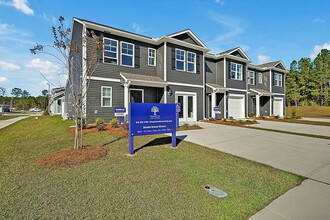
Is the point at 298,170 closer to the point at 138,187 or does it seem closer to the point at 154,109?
the point at 138,187

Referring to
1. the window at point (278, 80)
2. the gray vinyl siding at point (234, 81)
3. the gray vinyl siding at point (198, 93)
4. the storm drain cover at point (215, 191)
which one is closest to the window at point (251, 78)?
the gray vinyl siding at point (234, 81)

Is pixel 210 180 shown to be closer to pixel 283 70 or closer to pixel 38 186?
pixel 38 186

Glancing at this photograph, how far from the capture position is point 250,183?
320 centimetres

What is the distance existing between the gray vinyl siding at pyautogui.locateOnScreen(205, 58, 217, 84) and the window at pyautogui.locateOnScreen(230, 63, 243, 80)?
6.12 feet

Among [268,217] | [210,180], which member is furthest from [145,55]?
[268,217]

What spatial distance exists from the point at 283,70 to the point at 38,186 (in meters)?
28.5

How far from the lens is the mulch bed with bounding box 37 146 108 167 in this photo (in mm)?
3888

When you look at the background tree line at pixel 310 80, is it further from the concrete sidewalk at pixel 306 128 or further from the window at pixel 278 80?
the concrete sidewalk at pixel 306 128

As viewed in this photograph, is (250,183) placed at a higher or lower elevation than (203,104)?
lower

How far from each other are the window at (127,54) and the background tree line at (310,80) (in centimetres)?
4511

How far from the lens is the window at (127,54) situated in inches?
460

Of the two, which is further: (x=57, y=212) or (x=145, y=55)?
(x=145, y=55)

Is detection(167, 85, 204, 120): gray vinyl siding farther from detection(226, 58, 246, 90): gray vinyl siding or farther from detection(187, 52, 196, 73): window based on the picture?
detection(226, 58, 246, 90): gray vinyl siding

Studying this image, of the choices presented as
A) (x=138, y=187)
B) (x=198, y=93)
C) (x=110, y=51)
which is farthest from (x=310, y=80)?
(x=138, y=187)
